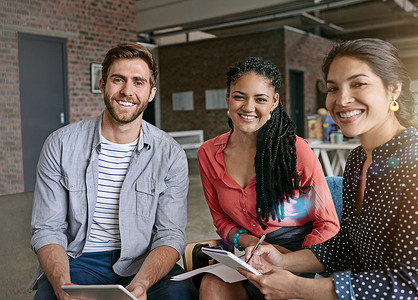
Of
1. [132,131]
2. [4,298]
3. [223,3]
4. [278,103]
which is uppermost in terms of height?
[223,3]

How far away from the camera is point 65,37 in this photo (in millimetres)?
6855

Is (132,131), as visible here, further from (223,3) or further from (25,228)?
(223,3)

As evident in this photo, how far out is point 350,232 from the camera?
138 centimetres

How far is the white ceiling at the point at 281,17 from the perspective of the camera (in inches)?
376

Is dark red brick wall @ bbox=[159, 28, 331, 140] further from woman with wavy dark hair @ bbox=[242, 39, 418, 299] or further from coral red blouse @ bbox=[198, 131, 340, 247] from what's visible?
woman with wavy dark hair @ bbox=[242, 39, 418, 299]

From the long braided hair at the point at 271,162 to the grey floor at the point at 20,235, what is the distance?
6.84 ft

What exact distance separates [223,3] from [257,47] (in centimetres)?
167

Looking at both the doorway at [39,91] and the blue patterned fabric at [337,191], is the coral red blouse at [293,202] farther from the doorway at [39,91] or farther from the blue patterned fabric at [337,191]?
the doorway at [39,91]

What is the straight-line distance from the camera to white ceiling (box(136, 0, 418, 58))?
9.55 m

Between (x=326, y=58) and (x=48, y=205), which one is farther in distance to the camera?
(x=48, y=205)

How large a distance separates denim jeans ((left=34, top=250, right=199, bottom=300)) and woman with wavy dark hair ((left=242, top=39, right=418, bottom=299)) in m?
0.50

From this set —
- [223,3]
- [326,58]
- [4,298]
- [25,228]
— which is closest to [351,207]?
[326,58]

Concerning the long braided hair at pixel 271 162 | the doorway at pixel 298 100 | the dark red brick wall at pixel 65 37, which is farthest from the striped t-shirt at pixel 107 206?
the doorway at pixel 298 100

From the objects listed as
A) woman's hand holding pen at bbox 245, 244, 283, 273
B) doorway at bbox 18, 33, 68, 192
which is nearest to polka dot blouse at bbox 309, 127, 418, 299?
woman's hand holding pen at bbox 245, 244, 283, 273
